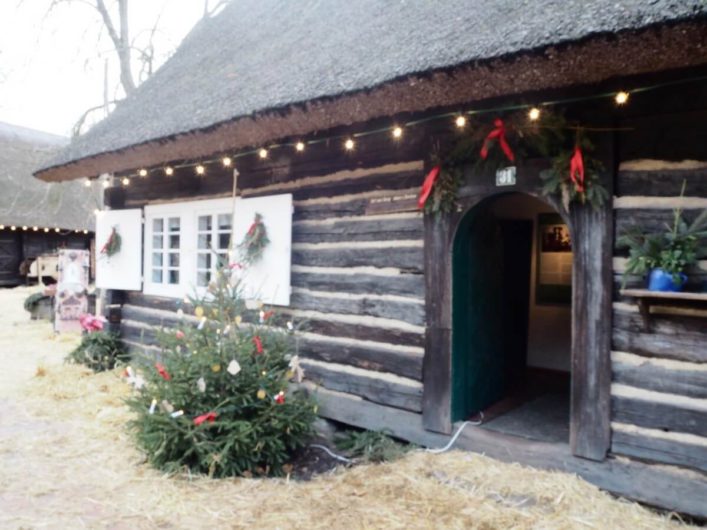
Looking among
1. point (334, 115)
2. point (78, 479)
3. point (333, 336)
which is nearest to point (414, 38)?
point (334, 115)

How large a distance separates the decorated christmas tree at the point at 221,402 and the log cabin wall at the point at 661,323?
7.60 ft

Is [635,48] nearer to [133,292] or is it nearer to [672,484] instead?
[672,484]

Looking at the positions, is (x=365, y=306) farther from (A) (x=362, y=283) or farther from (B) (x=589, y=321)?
(B) (x=589, y=321)

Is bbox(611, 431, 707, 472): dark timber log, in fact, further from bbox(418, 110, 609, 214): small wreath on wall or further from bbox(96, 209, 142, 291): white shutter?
bbox(96, 209, 142, 291): white shutter

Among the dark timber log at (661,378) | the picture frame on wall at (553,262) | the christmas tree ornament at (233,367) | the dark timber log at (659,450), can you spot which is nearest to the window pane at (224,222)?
the christmas tree ornament at (233,367)

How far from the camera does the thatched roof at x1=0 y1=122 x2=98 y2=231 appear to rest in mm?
20266

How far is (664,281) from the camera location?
3074 mm

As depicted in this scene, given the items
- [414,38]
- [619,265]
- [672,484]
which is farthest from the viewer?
[414,38]

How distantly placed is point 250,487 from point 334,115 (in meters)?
2.79

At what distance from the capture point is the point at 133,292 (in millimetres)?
7711

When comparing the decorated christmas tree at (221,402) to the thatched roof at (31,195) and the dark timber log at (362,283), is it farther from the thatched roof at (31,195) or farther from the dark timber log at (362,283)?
the thatched roof at (31,195)

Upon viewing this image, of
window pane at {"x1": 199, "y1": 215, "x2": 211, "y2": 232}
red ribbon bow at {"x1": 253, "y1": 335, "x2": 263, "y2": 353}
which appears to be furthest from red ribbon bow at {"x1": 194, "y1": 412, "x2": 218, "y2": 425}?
window pane at {"x1": 199, "y1": 215, "x2": 211, "y2": 232}

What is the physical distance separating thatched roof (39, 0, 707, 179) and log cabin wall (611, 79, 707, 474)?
518 millimetres

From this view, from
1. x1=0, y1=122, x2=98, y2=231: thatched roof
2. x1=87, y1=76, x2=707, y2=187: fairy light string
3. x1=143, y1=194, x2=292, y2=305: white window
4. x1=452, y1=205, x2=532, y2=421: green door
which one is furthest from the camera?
x1=0, y1=122, x2=98, y2=231: thatched roof
